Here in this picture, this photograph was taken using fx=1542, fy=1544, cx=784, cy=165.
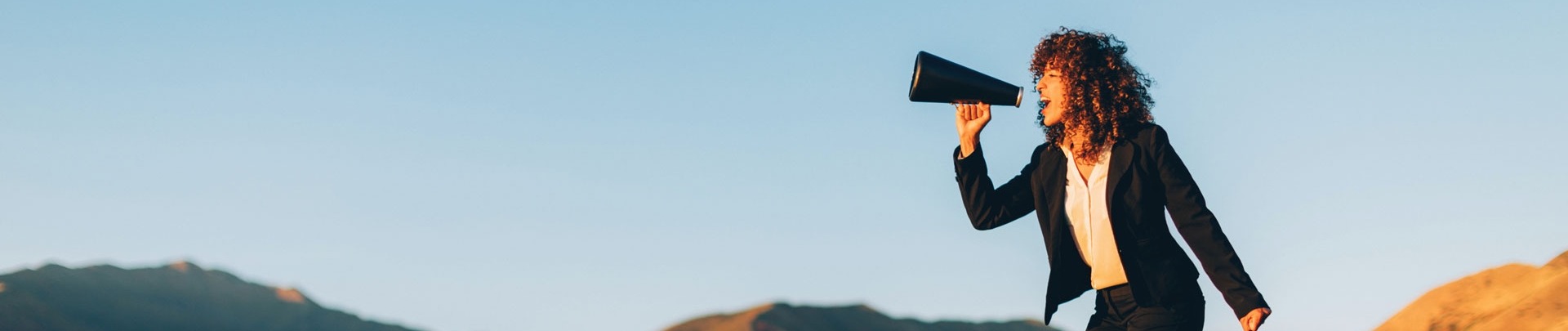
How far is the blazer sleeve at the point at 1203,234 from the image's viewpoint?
5414 mm

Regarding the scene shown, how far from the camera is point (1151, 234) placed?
219 inches

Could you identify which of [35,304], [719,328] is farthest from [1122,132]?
[35,304]

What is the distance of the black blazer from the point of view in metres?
5.43

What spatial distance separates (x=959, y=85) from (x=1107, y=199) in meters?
0.81

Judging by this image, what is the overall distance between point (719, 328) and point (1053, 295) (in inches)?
3167

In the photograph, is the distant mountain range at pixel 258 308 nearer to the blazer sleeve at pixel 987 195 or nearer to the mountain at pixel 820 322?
the mountain at pixel 820 322

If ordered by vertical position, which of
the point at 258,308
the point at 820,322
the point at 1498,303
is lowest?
the point at 1498,303

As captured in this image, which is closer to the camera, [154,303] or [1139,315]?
[1139,315]

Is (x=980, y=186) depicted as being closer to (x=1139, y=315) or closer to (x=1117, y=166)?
(x=1117, y=166)

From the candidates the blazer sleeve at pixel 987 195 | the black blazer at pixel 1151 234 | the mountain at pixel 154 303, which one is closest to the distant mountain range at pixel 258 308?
the mountain at pixel 154 303

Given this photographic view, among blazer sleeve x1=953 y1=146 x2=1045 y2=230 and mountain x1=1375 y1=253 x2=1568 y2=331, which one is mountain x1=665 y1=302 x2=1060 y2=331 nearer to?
mountain x1=1375 y1=253 x2=1568 y2=331

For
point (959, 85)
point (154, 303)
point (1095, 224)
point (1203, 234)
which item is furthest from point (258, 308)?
point (1203, 234)

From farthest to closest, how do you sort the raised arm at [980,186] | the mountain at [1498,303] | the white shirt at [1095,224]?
the mountain at [1498,303]
the raised arm at [980,186]
the white shirt at [1095,224]

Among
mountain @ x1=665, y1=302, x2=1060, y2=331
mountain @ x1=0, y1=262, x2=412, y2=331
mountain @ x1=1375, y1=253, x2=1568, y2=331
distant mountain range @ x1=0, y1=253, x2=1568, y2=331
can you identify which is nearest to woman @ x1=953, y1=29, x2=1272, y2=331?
mountain @ x1=1375, y1=253, x2=1568, y2=331
